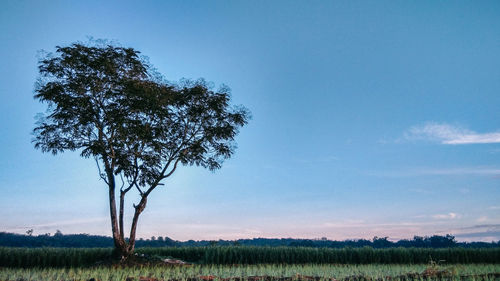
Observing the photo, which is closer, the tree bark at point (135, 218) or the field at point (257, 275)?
the field at point (257, 275)

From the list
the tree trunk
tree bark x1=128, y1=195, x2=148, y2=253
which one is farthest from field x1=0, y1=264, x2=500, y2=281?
tree bark x1=128, y1=195, x2=148, y2=253

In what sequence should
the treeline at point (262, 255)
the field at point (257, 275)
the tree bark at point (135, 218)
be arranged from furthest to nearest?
the treeline at point (262, 255), the tree bark at point (135, 218), the field at point (257, 275)

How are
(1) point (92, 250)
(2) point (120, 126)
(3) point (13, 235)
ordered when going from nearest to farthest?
(2) point (120, 126) → (1) point (92, 250) → (3) point (13, 235)

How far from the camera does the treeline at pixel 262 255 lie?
2742 centimetres

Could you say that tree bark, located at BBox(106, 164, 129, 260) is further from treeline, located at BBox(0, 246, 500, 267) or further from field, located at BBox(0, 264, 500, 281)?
field, located at BBox(0, 264, 500, 281)

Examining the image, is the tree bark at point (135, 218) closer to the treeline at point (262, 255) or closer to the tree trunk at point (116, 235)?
the tree trunk at point (116, 235)

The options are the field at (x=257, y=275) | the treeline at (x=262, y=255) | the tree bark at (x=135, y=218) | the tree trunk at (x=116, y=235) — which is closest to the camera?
the field at (x=257, y=275)

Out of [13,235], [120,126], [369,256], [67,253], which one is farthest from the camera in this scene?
[13,235]

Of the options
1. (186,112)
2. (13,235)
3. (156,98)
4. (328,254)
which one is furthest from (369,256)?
(13,235)

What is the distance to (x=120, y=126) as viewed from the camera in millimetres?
25594

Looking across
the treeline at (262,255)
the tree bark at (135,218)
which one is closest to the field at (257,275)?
the tree bark at (135,218)

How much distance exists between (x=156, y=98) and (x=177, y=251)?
14.7m

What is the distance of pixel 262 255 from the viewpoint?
30.3 meters

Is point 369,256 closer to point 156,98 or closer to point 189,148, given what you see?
point 189,148
